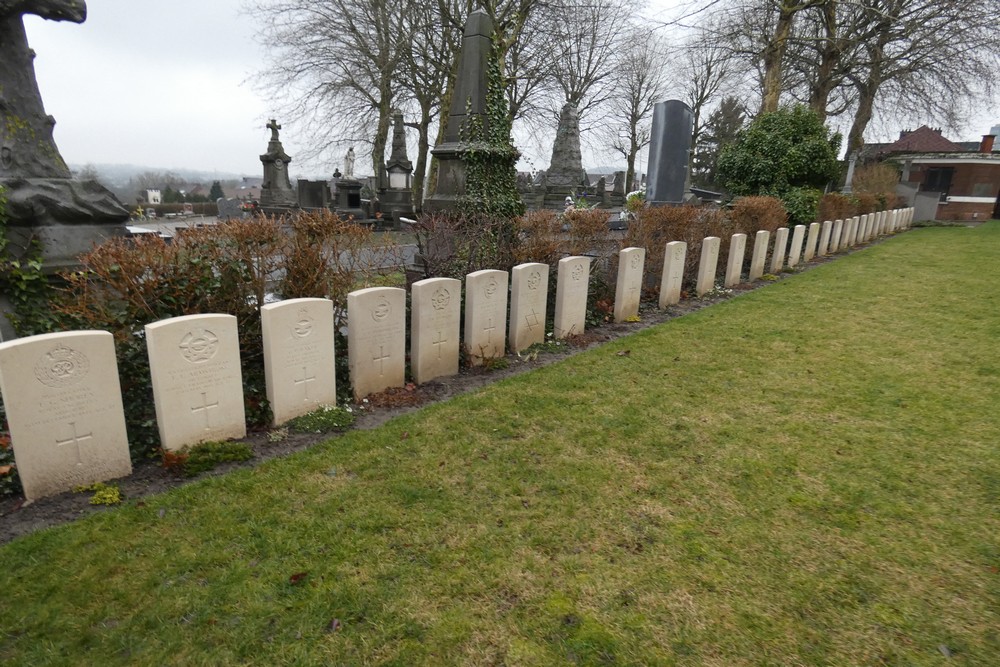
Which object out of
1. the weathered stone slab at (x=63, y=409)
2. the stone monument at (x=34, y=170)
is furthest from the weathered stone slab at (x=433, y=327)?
the stone monument at (x=34, y=170)

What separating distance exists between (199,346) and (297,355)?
2.21ft

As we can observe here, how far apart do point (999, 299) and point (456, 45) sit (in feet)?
54.3

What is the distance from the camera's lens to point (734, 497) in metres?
3.24

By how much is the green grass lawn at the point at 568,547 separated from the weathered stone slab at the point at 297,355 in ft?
1.54

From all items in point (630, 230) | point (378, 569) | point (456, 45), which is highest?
point (456, 45)

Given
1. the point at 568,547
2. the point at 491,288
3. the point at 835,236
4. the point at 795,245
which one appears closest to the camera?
the point at 568,547

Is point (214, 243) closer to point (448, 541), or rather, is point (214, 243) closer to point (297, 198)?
point (448, 541)

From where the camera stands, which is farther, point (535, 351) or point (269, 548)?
point (535, 351)

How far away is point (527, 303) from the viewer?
580cm

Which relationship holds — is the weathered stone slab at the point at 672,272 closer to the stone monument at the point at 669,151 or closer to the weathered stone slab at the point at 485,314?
the weathered stone slab at the point at 485,314

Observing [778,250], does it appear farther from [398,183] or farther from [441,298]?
[398,183]

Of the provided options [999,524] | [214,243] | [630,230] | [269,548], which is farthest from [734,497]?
[630,230]

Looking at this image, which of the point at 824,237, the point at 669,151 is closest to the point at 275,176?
the point at 669,151

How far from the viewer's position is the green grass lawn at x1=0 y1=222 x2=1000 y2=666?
2182 mm
